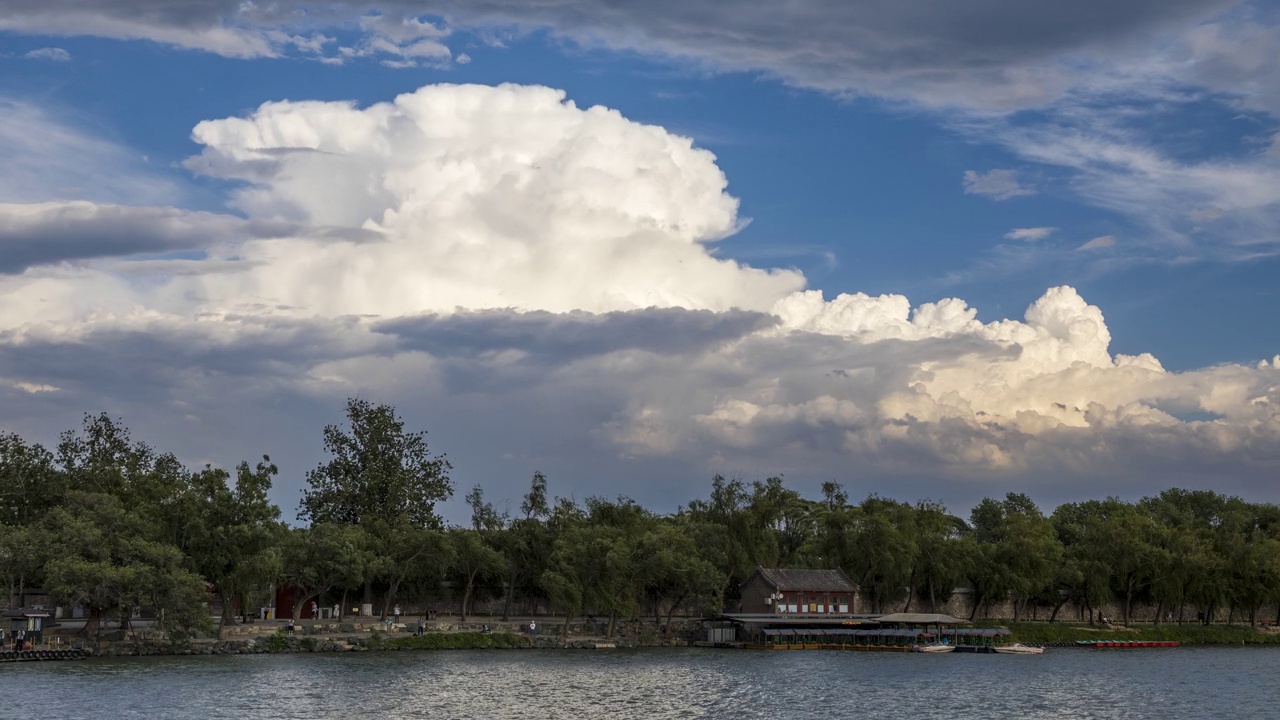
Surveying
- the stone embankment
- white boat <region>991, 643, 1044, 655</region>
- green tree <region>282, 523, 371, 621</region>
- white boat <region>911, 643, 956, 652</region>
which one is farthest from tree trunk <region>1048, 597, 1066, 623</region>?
green tree <region>282, 523, 371, 621</region>

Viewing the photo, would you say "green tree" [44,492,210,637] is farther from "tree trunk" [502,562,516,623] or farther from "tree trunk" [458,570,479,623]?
"tree trunk" [502,562,516,623]

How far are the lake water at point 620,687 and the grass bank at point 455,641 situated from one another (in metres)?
3.63

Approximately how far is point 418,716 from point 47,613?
48.0m

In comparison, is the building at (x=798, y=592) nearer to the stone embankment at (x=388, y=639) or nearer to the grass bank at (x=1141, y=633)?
the stone embankment at (x=388, y=639)

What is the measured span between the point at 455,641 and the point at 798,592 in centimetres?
3513

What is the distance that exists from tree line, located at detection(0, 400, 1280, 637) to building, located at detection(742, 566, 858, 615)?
6.74 ft

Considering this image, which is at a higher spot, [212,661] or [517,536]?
[517,536]

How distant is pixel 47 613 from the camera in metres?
94.8

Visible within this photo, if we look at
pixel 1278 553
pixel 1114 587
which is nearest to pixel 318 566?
pixel 1114 587

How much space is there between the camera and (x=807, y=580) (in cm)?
12325

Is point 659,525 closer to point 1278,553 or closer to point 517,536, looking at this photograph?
point 517,536

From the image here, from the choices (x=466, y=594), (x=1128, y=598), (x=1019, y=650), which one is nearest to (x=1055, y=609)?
(x=1128, y=598)

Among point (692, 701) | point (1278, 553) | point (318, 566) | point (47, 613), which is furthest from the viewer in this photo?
point (1278, 553)

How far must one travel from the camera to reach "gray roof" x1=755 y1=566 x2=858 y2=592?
121750mm
